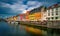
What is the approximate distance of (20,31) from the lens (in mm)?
6340

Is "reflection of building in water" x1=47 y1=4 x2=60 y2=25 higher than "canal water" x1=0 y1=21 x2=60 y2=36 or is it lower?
higher

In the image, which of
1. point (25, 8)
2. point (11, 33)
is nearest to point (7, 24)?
point (11, 33)

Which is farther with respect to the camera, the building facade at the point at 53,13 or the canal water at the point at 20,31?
the building facade at the point at 53,13

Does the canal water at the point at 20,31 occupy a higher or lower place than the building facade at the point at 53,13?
lower

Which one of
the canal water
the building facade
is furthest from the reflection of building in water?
the canal water

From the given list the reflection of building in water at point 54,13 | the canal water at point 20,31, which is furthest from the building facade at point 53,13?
the canal water at point 20,31

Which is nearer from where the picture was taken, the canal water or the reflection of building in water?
the canal water

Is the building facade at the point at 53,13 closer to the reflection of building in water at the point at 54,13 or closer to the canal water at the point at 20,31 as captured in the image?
the reflection of building in water at the point at 54,13

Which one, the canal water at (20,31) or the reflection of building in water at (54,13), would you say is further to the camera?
the reflection of building in water at (54,13)

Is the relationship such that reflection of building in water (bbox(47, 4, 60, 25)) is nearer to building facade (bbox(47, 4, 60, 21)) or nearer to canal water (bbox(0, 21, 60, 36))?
building facade (bbox(47, 4, 60, 21))

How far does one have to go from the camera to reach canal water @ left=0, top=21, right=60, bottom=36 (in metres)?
6.12

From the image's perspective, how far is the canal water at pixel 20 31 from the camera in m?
6.12

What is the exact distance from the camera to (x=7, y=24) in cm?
632

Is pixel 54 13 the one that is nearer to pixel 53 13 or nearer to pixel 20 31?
pixel 53 13
